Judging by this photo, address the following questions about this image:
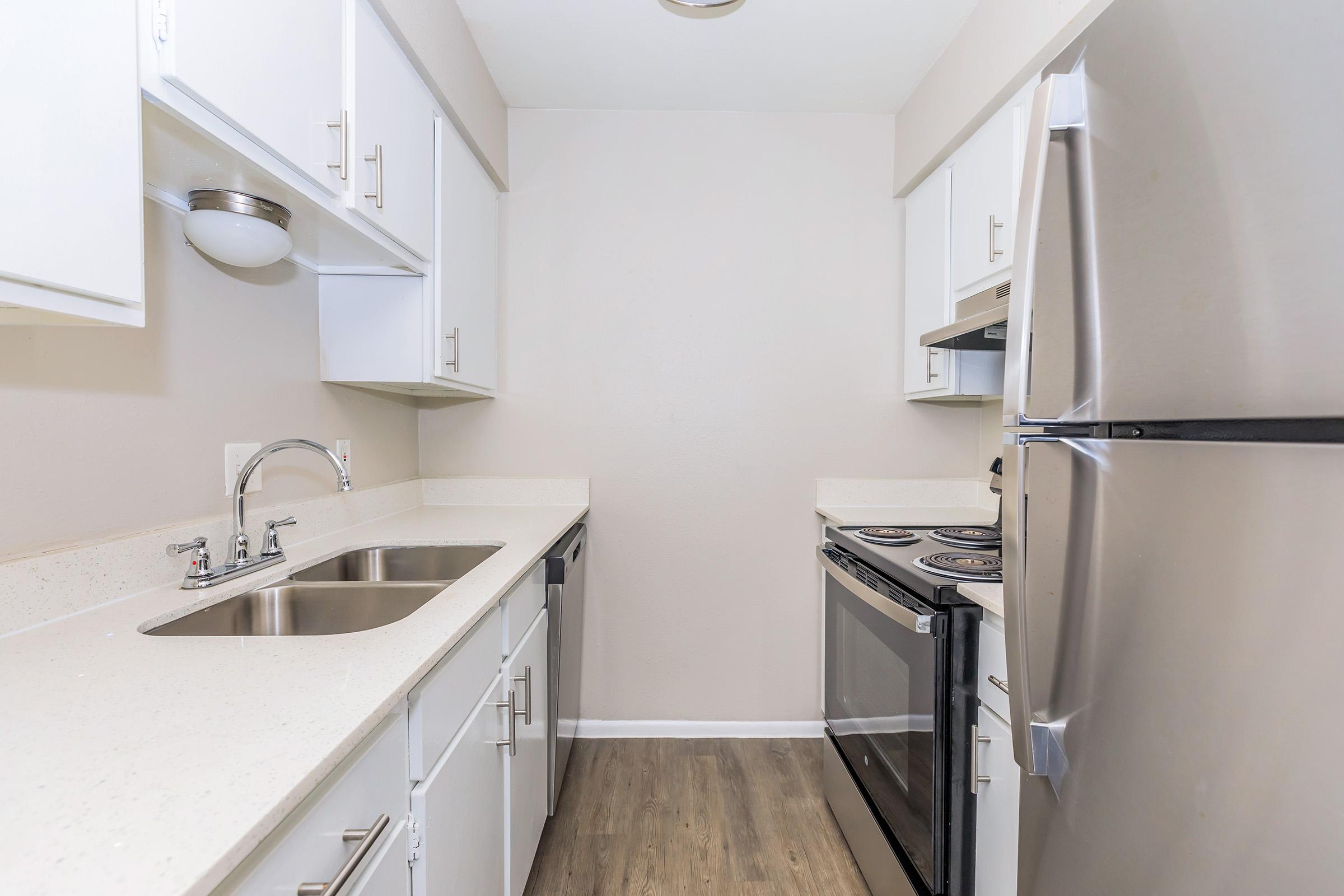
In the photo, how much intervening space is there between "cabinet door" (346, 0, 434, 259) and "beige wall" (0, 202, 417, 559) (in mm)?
340

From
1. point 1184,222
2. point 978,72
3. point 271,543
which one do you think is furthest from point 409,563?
point 978,72

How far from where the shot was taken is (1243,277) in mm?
467

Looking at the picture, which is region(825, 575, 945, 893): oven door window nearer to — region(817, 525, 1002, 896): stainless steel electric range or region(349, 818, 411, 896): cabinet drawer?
region(817, 525, 1002, 896): stainless steel electric range

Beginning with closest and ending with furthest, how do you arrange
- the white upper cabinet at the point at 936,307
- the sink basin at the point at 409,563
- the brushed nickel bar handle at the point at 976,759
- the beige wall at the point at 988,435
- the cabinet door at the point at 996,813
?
1. the cabinet door at the point at 996,813
2. the brushed nickel bar handle at the point at 976,759
3. the sink basin at the point at 409,563
4. the white upper cabinet at the point at 936,307
5. the beige wall at the point at 988,435

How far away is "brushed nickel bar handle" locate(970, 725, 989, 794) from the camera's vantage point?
1221mm

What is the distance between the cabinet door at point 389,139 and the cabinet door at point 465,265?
89 millimetres

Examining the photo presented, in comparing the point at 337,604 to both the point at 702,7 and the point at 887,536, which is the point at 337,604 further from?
the point at 702,7

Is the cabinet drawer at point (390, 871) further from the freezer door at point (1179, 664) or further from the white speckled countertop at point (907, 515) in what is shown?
the white speckled countertop at point (907, 515)

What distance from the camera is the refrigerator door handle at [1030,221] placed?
2.10 ft

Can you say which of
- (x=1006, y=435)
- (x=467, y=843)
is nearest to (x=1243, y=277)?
(x=1006, y=435)

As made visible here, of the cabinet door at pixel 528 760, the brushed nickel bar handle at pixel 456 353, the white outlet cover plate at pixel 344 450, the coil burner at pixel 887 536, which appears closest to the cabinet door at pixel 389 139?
the brushed nickel bar handle at pixel 456 353

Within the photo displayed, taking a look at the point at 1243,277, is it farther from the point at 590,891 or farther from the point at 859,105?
the point at 859,105

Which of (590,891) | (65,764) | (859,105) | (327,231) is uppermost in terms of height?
(859,105)

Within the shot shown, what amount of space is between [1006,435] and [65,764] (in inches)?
38.7
